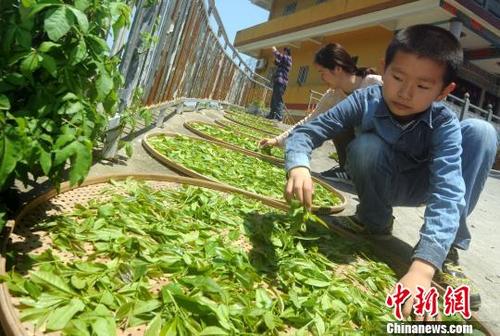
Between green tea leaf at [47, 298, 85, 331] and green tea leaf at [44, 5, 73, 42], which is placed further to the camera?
green tea leaf at [44, 5, 73, 42]

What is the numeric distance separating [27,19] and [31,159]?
423 millimetres

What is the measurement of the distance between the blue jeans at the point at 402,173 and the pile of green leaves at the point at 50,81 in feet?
5.00

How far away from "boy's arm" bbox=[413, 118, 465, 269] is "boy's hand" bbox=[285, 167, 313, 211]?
0.48 m

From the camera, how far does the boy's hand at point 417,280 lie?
1.50 m

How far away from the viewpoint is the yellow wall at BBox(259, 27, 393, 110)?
722 inches

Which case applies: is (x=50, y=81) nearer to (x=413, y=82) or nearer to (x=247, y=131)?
(x=413, y=82)

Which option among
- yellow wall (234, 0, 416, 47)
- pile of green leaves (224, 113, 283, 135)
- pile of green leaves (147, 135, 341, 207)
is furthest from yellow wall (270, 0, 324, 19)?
pile of green leaves (147, 135, 341, 207)

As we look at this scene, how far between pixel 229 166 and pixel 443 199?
2.17m

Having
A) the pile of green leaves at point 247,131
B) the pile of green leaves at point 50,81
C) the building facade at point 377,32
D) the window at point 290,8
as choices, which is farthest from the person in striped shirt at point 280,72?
the window at point 290,8

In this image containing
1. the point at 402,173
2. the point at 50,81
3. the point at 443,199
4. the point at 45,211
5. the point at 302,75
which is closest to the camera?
the point at 50,81

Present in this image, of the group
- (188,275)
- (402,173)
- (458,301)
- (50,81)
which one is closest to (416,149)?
(402,173)

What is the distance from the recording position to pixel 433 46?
2.07 meters

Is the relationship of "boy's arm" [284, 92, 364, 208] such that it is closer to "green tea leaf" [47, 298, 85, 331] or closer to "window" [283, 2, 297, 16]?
"green tea leaf" [47, 298, 85, 331]

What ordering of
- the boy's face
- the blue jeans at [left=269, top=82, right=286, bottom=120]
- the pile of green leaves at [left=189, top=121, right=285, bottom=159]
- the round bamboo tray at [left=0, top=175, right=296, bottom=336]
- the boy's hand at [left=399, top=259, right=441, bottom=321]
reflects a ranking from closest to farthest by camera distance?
the round bamboo tray at [left=0, top=175, right=296, bottom=336]
the boy's hand at [left=399, top=259, right=441, bottom=321]
the boy's face
the pile of green leaves at [left=189, top=121, right=285, bottom=159]
the blue jeans at [left=269, top=82, right=286, bottom=120]
